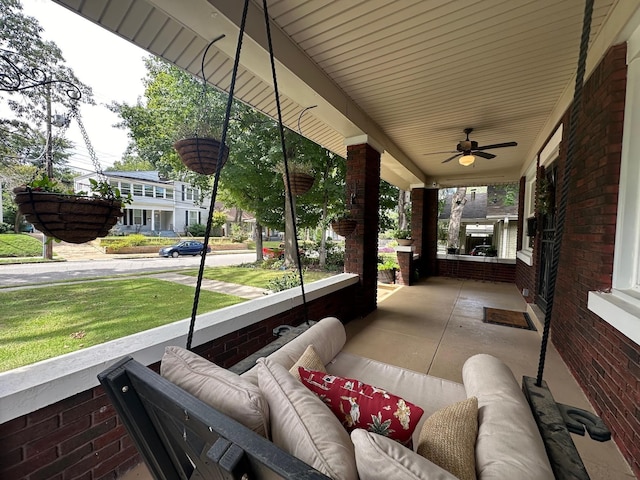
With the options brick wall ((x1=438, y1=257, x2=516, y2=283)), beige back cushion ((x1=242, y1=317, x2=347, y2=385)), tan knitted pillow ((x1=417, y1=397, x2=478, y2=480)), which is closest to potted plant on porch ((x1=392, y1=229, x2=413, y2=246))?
brick wall ((x1=438, y1=257, x2=516, y2=283))

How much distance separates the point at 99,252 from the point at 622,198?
11.2m

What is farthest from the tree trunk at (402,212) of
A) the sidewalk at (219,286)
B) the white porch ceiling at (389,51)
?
the white porch ceiling at (389,51)

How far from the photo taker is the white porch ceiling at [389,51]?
1.80 metres

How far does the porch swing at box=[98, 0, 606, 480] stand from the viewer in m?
0.56

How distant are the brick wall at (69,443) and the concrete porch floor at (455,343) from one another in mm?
175

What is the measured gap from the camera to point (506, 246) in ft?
35.8

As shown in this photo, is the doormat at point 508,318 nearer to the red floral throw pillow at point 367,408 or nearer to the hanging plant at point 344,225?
the hanging plant at point 344,225

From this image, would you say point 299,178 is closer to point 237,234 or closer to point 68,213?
point 68,213

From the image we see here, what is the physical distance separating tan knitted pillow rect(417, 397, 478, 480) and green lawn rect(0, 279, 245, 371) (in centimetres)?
326

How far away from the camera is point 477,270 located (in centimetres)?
686

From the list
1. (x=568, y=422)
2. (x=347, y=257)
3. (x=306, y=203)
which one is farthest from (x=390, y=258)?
(x=568, y=422)

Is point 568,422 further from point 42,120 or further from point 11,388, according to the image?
point 42,120

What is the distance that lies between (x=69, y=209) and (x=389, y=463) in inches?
60.0

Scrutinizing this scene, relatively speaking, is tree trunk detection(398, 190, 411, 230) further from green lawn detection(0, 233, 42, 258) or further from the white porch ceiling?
green lawn detection(0, 233, 42, 258)
